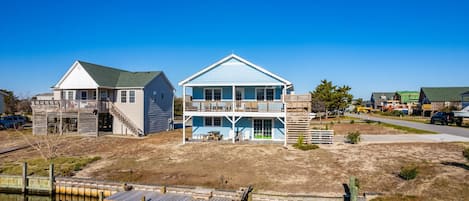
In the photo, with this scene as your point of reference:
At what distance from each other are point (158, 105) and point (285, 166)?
20939 mm

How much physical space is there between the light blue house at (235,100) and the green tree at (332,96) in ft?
81.8

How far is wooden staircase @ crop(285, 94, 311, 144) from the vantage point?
71.1ft

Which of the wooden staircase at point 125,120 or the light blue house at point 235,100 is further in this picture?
the wooden staircase at point 125,120

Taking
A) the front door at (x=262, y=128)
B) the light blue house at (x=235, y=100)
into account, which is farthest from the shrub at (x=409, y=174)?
the front door at (x=262, y=128)

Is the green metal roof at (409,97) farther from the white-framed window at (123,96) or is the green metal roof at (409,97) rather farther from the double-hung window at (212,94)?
the white-framed window at (123,96)

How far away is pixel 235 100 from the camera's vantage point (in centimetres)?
2352

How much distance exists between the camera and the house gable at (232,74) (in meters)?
23.2

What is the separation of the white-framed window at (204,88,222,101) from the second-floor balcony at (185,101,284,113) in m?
1.34

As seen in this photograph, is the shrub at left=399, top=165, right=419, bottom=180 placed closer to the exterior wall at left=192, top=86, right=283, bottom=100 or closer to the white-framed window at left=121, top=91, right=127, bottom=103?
the exterior wall at left=192, top=86, right=283, bottom=100

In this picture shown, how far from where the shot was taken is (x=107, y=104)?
2934cm

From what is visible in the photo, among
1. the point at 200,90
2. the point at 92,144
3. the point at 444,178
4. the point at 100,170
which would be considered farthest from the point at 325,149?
the point at 92,144

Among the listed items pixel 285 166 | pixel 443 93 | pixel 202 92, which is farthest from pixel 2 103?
pixel 443 93

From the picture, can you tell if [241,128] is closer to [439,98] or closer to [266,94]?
[266,94]

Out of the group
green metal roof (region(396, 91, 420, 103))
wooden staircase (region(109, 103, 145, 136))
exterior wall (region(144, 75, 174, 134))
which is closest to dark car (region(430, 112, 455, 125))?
exterior wall (region(144, 75, 174, 134))
